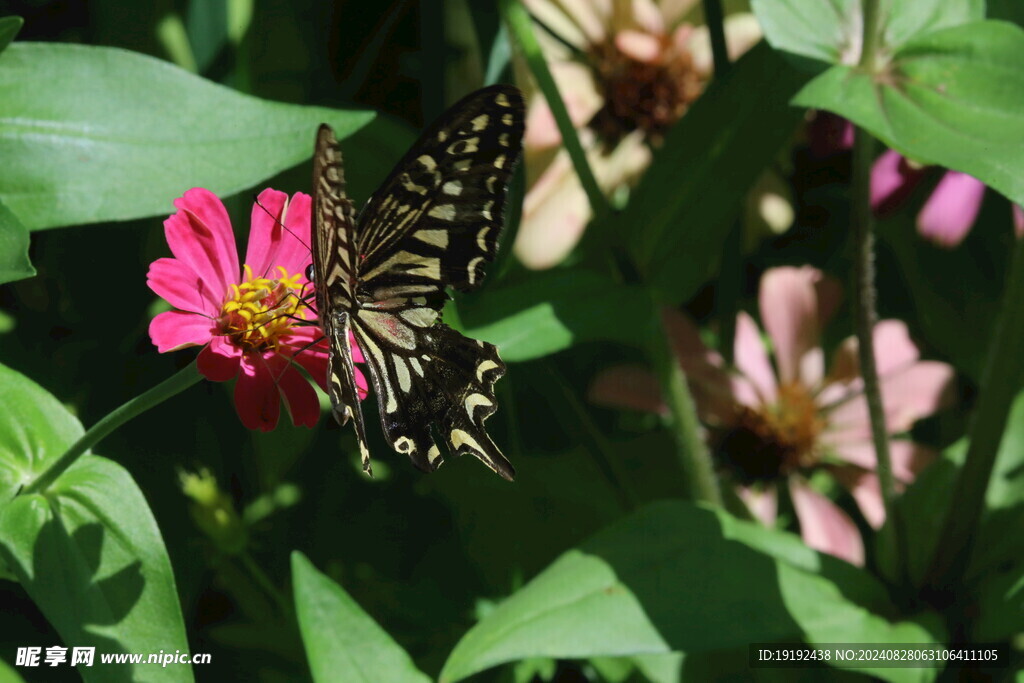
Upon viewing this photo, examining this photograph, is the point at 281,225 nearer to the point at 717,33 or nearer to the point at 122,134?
the point at 122,134

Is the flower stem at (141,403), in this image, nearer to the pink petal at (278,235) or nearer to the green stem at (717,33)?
the pink petal at (278,235)

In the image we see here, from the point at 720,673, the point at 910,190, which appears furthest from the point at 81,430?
the point at 910,190

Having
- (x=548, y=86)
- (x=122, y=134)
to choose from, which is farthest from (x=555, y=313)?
(x=122, y=134)

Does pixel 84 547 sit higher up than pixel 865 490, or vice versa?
pixel 84 547

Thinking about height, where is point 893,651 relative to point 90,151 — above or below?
below

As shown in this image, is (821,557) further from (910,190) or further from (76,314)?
(76,314)

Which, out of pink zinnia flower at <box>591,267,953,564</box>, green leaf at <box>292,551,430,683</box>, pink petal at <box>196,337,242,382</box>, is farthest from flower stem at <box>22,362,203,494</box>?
pink zinnia flower at <box>591,267,953,564</box>

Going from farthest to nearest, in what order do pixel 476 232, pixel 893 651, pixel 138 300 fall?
pixel 138 300, pixel 893 651, pixel 476 232
